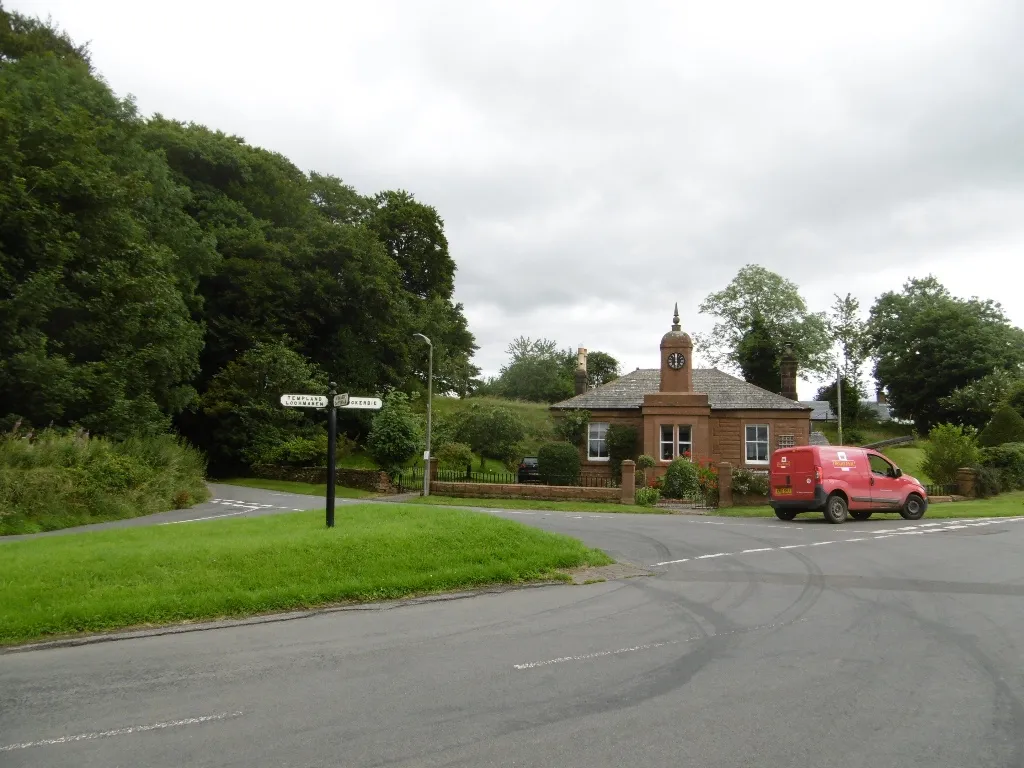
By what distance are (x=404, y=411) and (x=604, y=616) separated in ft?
98.5

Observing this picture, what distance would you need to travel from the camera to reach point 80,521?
20.6 metres

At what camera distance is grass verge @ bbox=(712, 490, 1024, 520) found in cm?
2450

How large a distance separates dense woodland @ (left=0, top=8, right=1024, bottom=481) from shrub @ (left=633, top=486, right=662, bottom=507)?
1260 centimetres

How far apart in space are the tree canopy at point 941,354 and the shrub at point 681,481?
38.2 metres

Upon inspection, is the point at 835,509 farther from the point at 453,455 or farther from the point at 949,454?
the point at 453,455

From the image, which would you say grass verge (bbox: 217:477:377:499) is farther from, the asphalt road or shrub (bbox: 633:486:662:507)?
the asphalt road

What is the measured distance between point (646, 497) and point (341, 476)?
15.6 metres

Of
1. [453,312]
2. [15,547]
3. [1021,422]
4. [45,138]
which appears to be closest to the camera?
[15,547]

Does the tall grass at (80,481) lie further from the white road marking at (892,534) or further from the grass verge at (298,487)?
the white road marking at (892,534)

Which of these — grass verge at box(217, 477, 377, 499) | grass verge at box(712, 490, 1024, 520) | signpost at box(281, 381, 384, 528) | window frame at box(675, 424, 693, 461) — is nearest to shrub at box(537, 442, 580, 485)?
window frame at box(675, 424, 693, 461)

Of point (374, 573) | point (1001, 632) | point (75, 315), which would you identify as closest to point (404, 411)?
point (75, 315)

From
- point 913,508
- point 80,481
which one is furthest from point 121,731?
point 913,508

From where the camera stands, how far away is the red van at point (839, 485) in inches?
854

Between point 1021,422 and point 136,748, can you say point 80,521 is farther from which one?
point 1021,422
